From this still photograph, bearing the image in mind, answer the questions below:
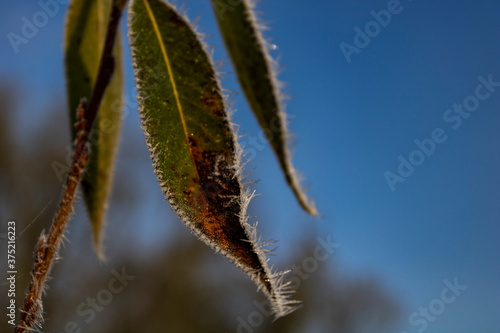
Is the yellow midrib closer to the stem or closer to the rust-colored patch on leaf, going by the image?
the rust-colored patch on leaf

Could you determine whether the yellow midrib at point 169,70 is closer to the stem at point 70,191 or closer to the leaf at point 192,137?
Result: the leaf at point 192,137

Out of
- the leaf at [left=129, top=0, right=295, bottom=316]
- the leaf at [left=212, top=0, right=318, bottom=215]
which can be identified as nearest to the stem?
the leaf at [left=129, top=0, right=295, bottom=316]

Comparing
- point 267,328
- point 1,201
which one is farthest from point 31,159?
point 267,328

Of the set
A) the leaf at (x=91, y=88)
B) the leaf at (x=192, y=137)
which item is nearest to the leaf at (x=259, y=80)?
the leaf at (x=192, y=137)

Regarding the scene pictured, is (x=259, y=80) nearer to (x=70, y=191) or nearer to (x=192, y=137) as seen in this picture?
(x=192, y=137)

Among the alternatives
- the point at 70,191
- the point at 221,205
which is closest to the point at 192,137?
the point at 221,205

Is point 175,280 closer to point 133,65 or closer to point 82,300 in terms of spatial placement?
point 82,300
